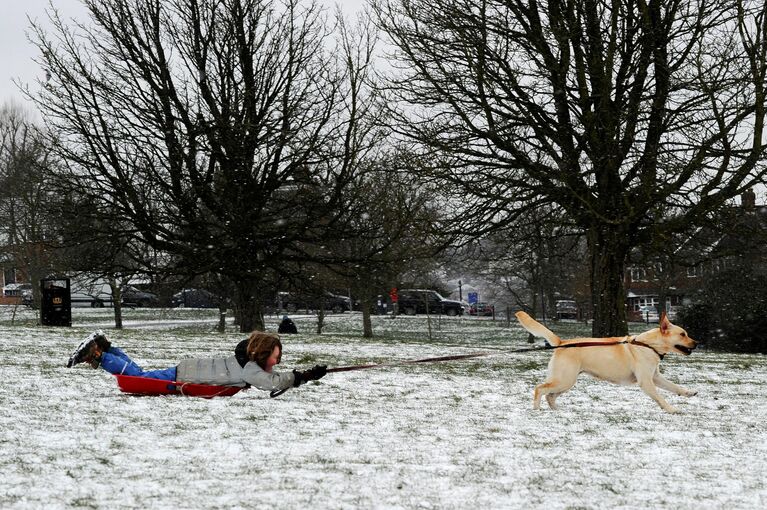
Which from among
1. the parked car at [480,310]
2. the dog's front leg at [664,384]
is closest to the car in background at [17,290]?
the parked car at [480,310]

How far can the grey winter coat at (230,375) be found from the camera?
297 inches

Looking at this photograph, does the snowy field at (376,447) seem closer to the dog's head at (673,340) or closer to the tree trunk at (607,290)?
the dog's head at (673,340)

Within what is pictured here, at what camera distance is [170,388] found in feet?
25.5

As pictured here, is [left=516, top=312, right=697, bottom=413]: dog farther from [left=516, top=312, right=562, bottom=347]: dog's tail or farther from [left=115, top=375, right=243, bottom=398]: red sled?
[left=115, top=375, right=243, bottom=398]: red sled

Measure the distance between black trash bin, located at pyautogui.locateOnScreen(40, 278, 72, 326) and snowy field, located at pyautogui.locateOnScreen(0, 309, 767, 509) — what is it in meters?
13.2

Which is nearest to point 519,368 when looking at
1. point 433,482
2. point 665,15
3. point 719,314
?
point 665,15

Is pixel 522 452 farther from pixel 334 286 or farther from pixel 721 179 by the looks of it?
pixel 334 286

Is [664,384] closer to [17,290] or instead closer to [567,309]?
[567,309]

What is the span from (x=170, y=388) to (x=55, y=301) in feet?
55.4

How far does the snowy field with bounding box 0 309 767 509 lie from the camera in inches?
171

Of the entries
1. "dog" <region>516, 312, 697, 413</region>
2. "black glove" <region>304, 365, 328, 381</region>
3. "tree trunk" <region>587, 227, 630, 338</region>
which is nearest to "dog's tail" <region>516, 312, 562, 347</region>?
"dog" <region>516, 312, 697, 413</region>

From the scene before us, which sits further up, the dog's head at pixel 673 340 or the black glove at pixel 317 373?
the dog's head at pixel 673 340

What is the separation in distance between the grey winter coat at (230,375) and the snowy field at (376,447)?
214 millimetres

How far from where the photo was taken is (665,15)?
15.4 meters
